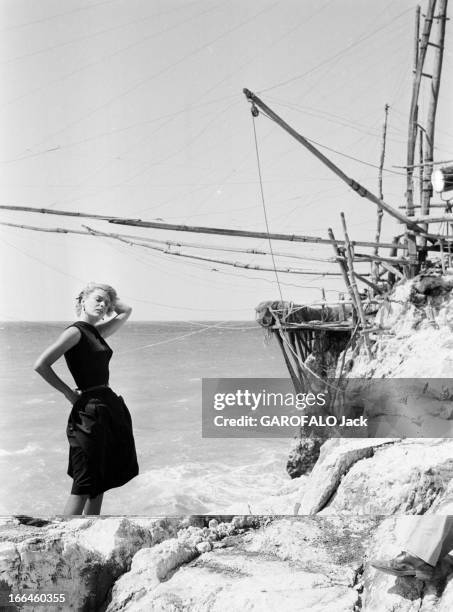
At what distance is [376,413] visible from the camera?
4031 millimetres

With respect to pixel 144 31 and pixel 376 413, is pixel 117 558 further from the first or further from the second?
pixel 144 31

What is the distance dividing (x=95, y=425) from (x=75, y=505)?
424mm

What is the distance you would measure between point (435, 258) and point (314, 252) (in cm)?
206

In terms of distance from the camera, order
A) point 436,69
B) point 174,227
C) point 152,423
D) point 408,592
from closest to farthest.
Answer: point 408,592
point 152,423
point 174,227
point 436,69

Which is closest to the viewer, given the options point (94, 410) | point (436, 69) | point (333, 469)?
point (94, 410)

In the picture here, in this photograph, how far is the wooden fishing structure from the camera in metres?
4.02

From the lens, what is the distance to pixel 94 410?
303 centimetres

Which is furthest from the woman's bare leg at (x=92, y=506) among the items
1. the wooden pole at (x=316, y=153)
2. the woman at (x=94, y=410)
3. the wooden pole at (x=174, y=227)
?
the wooden pole at (x=316, y=153)

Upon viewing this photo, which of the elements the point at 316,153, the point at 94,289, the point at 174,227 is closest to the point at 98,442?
the point at 94,289

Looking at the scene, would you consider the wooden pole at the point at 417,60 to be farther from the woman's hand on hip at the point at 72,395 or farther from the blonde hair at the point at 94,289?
the woman's hand on hip at the point at 72,395

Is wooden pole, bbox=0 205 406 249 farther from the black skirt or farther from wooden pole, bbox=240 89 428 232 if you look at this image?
the black skirt

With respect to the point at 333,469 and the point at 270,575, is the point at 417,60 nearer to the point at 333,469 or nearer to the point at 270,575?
the point at 333,469

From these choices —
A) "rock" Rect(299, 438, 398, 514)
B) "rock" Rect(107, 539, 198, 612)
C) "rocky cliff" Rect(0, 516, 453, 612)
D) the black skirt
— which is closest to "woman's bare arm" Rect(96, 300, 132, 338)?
the black skirt

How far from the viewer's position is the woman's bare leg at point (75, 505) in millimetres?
3076
